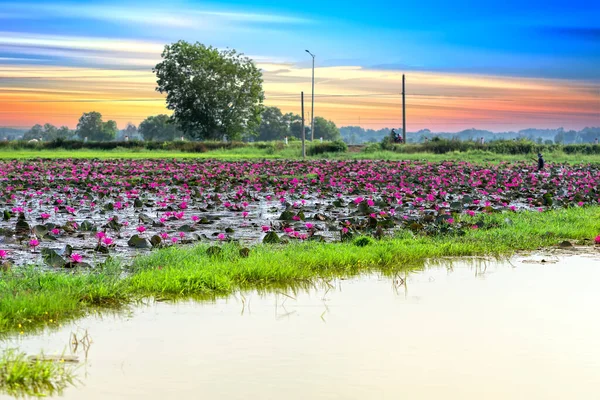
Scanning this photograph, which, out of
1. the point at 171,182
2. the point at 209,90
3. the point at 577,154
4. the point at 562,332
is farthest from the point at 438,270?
the point at 209,90

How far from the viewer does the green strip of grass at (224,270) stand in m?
6.95

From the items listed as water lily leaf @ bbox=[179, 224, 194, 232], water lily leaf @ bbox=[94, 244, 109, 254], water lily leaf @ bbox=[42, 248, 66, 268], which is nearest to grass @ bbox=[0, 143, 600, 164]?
water lily leaf @ bbox=[179, 224, 194, 232]

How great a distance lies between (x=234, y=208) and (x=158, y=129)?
125484mm

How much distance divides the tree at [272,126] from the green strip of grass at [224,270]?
122 meters

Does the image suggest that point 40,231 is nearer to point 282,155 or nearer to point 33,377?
point 33,377

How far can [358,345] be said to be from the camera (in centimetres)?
586

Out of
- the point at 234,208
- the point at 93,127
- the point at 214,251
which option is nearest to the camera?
the point at 214,251

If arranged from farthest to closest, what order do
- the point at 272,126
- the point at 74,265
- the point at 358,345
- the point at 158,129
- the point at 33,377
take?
the point at 158,129 < the point at 272,126 < the point at 74,265 < the point at 358,345 < the point at 33,377

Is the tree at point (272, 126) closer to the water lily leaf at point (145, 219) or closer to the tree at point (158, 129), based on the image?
the tree at point (158, 129)

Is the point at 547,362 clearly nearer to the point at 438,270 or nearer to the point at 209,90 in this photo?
the point at 438,270

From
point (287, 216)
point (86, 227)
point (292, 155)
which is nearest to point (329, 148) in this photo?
point (292, 155)

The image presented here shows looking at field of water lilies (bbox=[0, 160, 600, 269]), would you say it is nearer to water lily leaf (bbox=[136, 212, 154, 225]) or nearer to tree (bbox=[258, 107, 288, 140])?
water lily leaf (bbox=[136, 212, 154, 225])

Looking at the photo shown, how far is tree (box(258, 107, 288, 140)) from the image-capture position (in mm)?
133000

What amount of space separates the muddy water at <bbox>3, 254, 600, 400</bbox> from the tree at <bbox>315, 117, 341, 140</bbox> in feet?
473
